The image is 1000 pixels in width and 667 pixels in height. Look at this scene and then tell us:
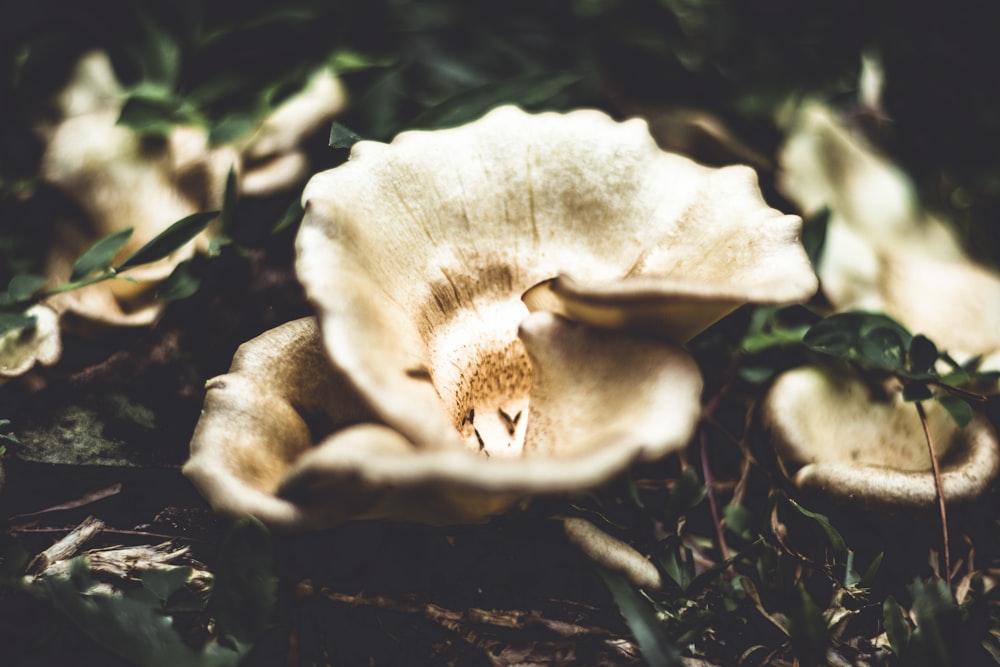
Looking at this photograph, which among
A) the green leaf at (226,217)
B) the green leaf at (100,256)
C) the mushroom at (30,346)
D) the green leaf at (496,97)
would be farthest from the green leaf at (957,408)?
the mushroom at (30,346)

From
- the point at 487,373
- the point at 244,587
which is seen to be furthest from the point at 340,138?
the point at 244,587

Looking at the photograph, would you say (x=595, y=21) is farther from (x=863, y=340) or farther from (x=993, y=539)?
(x=993, y=539)

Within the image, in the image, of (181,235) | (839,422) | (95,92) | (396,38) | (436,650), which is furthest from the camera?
(396,38)

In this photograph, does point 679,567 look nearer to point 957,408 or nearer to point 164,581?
point 957,408

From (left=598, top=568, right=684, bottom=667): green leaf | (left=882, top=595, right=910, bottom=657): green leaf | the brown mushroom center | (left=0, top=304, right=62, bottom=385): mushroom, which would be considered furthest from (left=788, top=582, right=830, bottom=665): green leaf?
(left=0, top=304, right=62, bottom=385): mushroom

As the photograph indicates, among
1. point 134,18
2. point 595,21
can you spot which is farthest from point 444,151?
point 134,18

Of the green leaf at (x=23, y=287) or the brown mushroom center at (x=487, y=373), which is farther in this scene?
the green leaf at (x=23, y=287)

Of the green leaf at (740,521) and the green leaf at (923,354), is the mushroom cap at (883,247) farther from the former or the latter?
the green leaf at (740,521)
